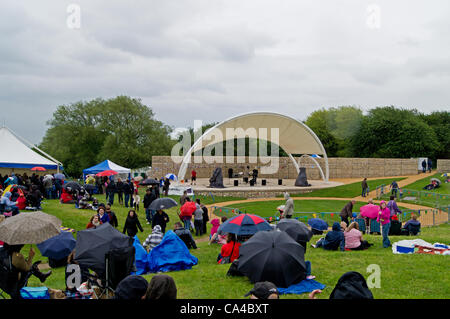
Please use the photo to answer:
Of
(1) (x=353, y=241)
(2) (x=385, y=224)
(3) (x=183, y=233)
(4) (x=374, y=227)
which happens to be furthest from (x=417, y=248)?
(3) (x=183, y=233)

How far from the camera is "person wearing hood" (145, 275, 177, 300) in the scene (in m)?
4.08

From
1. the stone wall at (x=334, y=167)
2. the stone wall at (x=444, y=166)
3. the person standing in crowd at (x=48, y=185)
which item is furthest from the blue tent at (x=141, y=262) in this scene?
the stone wall at (x=444, y=166)

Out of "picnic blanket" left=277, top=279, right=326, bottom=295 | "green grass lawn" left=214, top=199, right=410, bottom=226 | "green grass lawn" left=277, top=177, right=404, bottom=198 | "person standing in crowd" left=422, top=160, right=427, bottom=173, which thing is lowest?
"green grass lawn" left=214, top=199, right=410, bottom=226

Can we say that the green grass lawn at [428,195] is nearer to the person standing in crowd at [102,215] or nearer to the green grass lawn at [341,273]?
the green grass lawn at [341,273]

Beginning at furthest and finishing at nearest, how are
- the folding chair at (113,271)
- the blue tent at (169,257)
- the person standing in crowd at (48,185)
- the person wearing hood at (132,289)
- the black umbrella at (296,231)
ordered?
the person standing in crowd at (48,185)
the blue tent at (169,257)
the black umbrella at (296,231)
the folding chair at (113,271)
the person wearing hood at (132,289)

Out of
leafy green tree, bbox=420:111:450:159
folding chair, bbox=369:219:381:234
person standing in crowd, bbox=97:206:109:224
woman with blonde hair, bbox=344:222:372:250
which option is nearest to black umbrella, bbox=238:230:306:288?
woman with blonde hair, bbox=344:222:372:250

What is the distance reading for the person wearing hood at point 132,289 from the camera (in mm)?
4512

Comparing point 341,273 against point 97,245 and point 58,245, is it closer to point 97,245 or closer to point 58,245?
point 97,245

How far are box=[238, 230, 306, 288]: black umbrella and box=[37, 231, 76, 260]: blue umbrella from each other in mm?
4566

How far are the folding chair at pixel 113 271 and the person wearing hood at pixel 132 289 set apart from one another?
1.73m

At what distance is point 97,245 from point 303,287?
3.81 meters

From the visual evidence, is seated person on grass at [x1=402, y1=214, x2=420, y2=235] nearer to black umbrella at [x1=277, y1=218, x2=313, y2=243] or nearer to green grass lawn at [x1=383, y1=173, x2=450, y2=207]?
black umbrella at [x1=277, y1=218, x2=313, y2=243]

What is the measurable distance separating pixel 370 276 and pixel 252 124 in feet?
82.6
